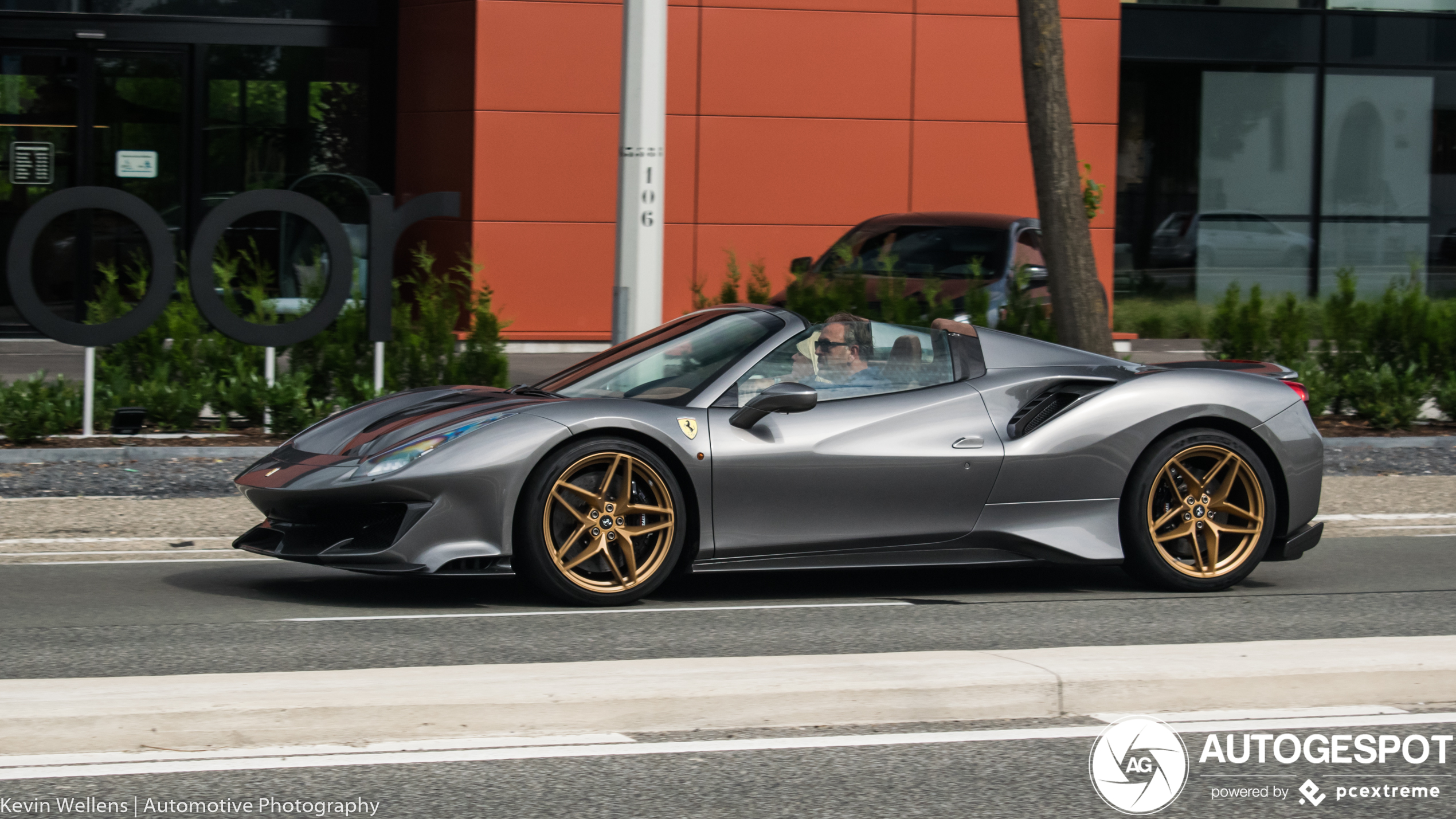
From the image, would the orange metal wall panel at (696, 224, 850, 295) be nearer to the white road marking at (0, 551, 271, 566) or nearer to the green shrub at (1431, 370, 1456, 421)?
the green shrub at (1431, 370, 1456, 421)

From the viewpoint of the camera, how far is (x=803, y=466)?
22.1 ft

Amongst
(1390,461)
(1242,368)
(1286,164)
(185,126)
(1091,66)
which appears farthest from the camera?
(1286,164)

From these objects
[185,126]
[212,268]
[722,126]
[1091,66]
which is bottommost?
[212,268]

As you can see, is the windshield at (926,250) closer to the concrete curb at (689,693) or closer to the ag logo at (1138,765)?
the concrete curb at (689,693)

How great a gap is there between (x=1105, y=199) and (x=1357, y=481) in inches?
364

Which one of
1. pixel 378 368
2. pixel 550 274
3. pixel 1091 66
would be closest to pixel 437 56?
pixel 550 274

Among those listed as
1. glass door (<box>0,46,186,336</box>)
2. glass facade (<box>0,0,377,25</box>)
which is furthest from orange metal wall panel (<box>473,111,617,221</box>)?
glass door (<box>0,46,186,336</box>)

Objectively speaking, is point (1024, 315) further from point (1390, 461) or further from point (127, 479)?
point (127, 479)

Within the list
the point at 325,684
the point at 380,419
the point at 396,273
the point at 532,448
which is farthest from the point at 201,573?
the point at 396,273

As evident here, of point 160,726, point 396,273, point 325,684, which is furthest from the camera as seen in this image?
point 396,273

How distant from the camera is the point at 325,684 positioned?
489cm

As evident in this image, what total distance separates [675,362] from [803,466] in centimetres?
Answer: 76

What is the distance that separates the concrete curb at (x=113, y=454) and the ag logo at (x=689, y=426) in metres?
4.95

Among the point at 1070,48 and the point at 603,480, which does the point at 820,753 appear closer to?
the point at 603,480
